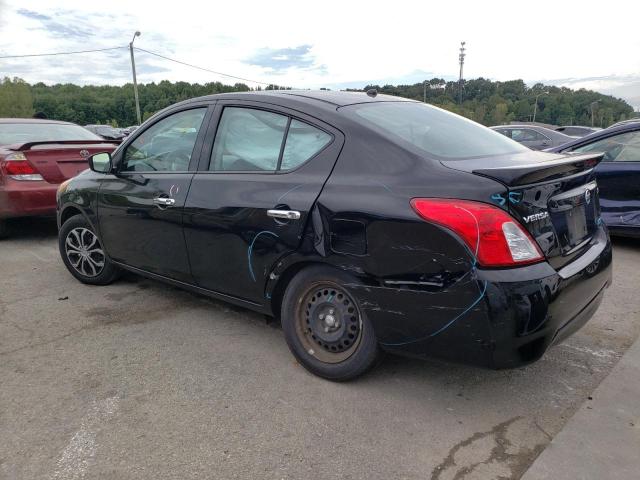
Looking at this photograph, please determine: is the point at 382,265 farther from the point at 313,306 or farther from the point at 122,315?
the point at 122,315

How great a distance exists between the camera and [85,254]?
14.8ft

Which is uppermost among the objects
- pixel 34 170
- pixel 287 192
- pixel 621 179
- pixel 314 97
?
pixel 314 97

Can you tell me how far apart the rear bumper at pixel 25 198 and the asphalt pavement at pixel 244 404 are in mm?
2271

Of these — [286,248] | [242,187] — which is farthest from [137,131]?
[286,248]

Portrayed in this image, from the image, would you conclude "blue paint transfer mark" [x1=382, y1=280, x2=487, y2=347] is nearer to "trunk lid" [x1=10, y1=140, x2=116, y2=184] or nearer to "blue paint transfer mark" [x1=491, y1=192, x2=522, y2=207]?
"blue paint transfer mark" [x1=491, y1=192, x2=522, y2=207]

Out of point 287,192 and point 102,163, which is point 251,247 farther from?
point 102,163

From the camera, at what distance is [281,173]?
2.98m

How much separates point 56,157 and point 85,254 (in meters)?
2.11

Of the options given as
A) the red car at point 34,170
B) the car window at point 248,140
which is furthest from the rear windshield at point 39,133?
the car window at point 248,140

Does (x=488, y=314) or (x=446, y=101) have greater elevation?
(x=446, y=101)

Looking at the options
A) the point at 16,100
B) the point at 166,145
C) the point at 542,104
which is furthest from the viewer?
the point at 16,100

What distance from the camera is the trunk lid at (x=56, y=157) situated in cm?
589

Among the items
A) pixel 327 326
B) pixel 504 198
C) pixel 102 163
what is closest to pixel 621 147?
pixel 504 198

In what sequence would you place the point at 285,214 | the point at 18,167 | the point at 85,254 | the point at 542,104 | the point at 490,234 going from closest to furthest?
the point at 490,234
the point at 285,214
the point at 85,254
the point at 18,167
the point at 542,104
